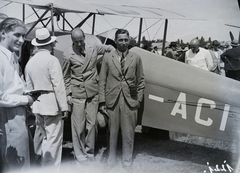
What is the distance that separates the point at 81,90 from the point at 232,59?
417 centimetres

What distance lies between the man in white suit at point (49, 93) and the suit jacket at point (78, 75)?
0.52 m

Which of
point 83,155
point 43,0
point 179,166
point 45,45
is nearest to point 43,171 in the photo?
point 83,155

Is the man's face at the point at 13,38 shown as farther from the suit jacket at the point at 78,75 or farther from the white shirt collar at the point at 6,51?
the suit jacket at the point at 78,75

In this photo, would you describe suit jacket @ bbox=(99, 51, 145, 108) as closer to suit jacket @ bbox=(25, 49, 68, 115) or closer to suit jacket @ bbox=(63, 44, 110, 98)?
suit jacket @ bbox=(63, 44, 110, 98)

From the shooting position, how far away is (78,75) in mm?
3684

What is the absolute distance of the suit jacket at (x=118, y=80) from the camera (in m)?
3.41

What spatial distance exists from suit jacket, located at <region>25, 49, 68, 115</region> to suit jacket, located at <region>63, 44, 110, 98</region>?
23.4 inches

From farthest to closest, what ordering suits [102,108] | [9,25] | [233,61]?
[233,61], [102,108], [9,25]

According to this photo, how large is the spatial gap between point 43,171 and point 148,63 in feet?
6.45

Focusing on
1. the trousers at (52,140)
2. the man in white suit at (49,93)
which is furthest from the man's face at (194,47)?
the trousers at (52,140)

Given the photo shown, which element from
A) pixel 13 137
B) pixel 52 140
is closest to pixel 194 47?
pixel 52 140

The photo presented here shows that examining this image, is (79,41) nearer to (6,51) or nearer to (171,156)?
(6,51)

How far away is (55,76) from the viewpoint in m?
3.02

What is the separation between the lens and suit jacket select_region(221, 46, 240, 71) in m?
6.15
